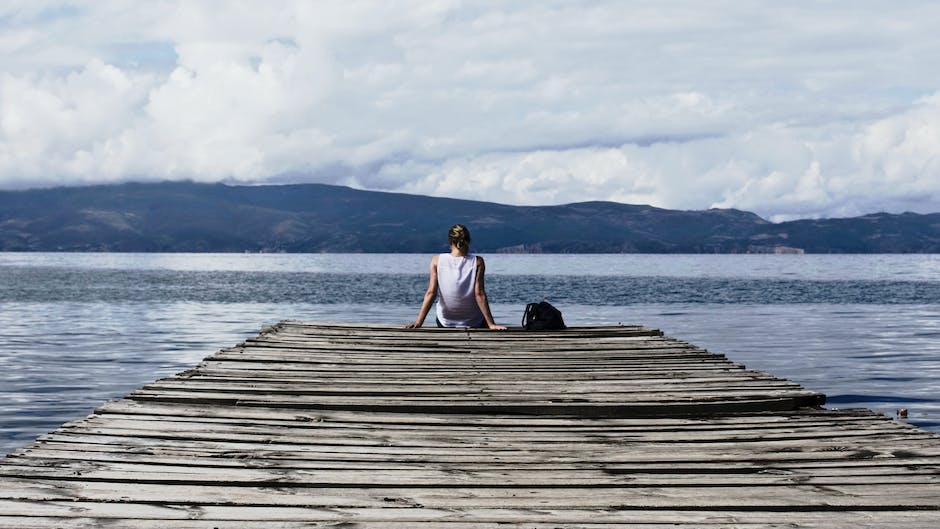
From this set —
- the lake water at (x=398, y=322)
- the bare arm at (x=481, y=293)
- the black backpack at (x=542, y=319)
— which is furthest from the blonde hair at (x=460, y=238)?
the lake water at (x=398, y=322)

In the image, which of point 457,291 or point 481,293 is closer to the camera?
point 481,293

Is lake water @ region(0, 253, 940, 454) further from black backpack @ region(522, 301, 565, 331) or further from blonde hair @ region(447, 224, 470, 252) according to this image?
blonde hair @ region(447, 224, 470, 252)

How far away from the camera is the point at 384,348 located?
551 inches

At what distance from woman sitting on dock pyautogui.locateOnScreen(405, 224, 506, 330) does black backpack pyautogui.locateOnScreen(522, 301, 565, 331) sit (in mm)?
660

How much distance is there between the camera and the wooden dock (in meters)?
5.60

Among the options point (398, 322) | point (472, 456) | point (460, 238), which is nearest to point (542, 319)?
point (460, 238)

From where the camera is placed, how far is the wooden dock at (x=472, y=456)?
5602 millimetres

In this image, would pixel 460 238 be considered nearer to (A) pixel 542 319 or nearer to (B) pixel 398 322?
(A) pixel 542 319

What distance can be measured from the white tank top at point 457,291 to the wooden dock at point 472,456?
3.44 m

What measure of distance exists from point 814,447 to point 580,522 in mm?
2733

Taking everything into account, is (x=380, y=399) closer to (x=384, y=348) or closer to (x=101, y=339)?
(x=384, y=348)

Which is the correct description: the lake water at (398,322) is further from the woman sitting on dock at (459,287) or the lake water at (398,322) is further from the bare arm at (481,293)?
the bare arm at (481,293)

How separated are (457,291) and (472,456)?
331 inches

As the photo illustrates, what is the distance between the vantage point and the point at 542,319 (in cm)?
1616
